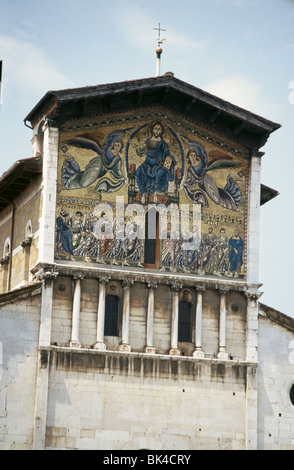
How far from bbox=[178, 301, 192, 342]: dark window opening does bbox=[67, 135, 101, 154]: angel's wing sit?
16.7 ft

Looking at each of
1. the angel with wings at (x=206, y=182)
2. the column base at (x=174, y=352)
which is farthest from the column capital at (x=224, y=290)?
the angel with wings at (x=206, y=182)

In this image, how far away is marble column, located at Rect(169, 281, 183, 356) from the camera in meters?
38.6

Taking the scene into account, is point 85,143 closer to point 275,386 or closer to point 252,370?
point 252,370

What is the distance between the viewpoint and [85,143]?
39.4 meters

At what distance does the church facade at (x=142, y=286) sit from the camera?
1478 inches

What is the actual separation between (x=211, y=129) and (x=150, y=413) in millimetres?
8723

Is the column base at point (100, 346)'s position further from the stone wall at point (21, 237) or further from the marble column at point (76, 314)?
the stone wall at point (21, 237)

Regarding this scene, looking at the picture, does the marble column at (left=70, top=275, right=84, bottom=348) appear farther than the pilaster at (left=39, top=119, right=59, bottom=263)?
No

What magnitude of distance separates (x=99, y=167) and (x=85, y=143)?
808 millimetres

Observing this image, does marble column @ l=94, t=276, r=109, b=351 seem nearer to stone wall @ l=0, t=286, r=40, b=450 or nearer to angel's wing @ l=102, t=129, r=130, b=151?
stone wall @ l=0, t=286, r=40, b=450

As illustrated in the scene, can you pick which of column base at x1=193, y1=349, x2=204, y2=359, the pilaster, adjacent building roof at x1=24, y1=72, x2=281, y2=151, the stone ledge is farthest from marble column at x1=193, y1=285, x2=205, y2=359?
Answer: adjacent building roof at x1=24, y1=72, x2=281, y2=151

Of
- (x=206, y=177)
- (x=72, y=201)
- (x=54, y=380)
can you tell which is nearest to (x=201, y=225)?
(x=206, y=177)

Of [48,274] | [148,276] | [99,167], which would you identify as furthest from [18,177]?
[148,276]

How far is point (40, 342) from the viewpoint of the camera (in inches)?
1473
